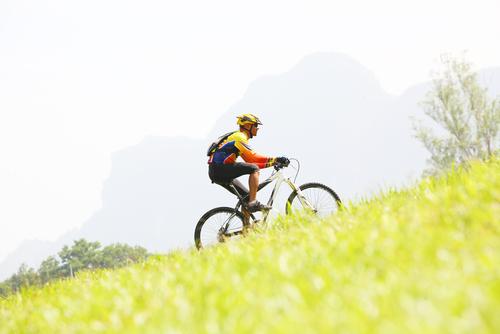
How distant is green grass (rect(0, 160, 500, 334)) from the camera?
2322 mm

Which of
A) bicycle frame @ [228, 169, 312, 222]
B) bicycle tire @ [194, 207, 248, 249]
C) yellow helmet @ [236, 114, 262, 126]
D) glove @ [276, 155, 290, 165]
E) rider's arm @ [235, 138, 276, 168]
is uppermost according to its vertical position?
yellow helmet @ [236, 114, 262, 126]

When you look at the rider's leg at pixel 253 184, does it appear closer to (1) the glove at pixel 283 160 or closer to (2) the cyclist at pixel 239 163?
(2) the cyclist at pixel 239 163

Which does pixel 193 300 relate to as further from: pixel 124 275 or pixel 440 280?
pixel 124 275

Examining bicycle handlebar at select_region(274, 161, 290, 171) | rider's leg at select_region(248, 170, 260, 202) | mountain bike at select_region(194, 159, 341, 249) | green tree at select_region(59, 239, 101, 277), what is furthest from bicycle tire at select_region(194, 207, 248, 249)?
green tree at select_region(59, 239, 101, 277)

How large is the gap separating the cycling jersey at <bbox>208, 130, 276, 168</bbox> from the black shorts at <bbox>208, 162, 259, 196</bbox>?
0.41 feet

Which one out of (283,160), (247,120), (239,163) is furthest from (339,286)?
(247,120)

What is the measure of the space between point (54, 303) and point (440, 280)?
14.1 feet

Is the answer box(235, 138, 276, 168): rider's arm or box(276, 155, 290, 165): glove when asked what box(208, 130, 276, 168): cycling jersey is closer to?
box(235, 138, 276, 168): rider's arm

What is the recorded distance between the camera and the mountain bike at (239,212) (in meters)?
7.47

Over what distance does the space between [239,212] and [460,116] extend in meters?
41.2

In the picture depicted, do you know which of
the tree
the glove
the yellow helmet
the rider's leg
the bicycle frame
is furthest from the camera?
the tree

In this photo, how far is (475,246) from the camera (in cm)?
312

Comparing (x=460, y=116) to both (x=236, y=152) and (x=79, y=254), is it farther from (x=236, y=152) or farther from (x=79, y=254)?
(x=79, y=254)

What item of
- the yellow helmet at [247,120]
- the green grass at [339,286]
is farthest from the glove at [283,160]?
the green grass at [339,286]
